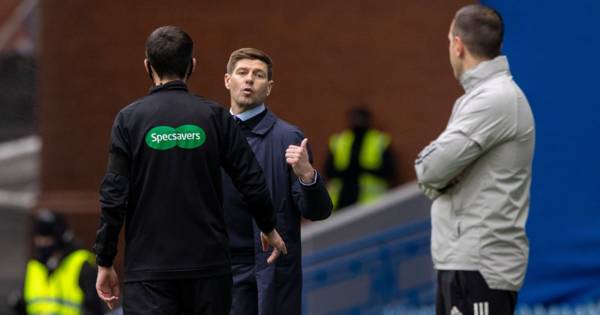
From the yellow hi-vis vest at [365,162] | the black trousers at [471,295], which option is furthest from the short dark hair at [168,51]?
the yellow hi-vis vest at [365,162]

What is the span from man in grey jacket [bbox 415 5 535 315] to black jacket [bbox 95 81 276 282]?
90cm

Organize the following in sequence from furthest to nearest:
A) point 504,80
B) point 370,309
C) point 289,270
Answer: point 370,309
point 289,270
point 504,80

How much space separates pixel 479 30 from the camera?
216 inches

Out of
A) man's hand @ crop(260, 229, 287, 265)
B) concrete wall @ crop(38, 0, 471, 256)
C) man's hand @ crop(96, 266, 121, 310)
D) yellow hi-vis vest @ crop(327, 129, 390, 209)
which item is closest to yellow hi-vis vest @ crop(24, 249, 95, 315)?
yellow hi-vis vest @ crop(327, 129, 390, 209)

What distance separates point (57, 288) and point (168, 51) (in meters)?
4.46

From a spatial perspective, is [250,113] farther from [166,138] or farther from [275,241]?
[166,138]

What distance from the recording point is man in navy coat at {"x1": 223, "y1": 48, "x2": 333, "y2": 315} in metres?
6.39

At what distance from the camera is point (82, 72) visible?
44.2ft

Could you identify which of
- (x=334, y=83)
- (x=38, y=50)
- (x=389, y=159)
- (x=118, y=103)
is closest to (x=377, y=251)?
(x=389, y=159)

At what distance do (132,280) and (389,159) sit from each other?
6746 millimetres

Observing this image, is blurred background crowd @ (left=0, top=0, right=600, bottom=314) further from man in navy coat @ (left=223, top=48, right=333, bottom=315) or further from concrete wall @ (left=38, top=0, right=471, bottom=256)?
man in navy coat @ (left=223, top=48, right=333, bottom=315)

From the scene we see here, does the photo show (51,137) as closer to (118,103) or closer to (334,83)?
(118,103)

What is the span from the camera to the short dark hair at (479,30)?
5.48 meters

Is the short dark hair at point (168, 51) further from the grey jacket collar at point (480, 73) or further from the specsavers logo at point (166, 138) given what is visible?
the grey jacket collar at point (480, 73)
